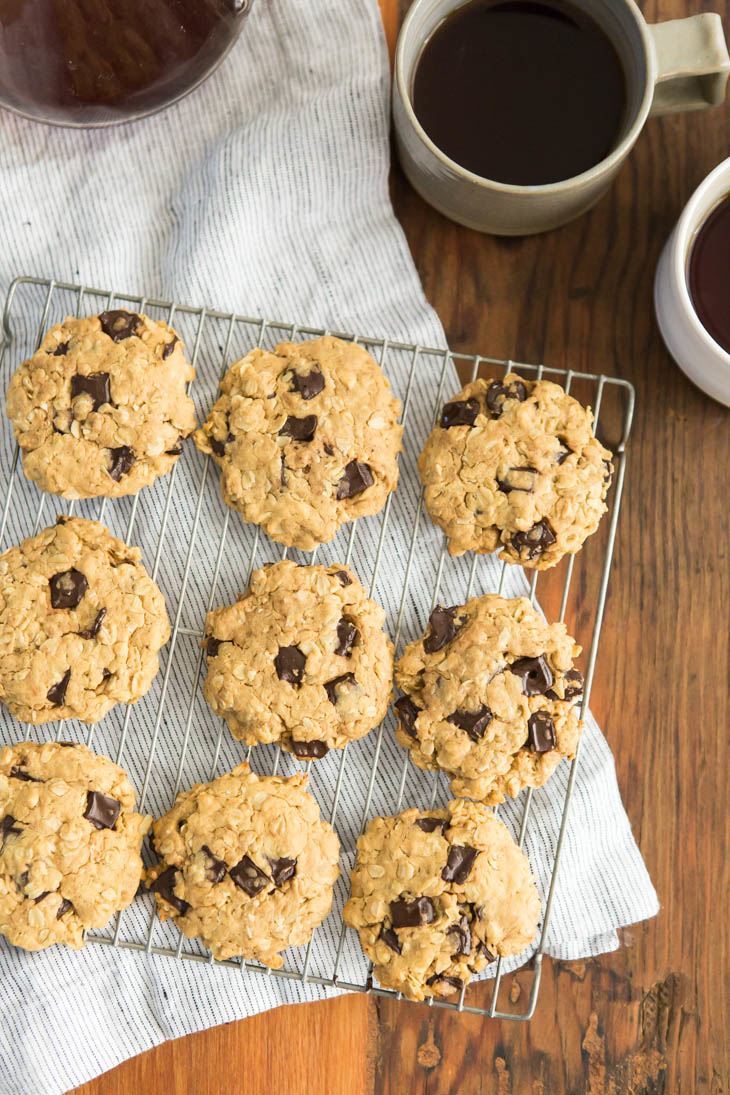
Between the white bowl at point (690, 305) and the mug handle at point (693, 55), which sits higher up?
the mug handle at point (693, 55)

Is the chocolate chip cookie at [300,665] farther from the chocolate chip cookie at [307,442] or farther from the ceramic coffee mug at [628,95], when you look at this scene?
the ceramic coffee mug at [628,95]

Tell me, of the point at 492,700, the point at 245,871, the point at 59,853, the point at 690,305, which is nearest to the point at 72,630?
the point at 59,853

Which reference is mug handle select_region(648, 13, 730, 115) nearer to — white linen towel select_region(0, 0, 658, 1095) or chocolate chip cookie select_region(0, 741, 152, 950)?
white linen towel select_region(0, 0, 658, 1095)

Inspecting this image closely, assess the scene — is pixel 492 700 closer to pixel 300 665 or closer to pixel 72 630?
pixel 300 665

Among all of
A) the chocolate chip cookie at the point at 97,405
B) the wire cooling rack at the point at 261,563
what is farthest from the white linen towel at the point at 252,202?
the chocolate chip cookie at the point at 97,405

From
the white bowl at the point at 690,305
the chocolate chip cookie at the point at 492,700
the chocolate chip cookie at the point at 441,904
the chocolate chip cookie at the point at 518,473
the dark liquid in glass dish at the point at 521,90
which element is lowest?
the chocolate chip cookie at the point at 441,904

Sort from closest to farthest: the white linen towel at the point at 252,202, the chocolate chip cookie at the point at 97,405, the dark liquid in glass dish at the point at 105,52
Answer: the dark liquid in glass dish at the point at 105,52 → the chocolate chip cookie at the point at 97,405 → the white linen towel at the point at 252,202

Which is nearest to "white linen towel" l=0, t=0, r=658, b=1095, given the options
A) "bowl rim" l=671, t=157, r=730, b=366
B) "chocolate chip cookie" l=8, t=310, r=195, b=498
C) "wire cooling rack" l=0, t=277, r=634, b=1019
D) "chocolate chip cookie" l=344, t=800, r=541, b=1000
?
"wire cooling rack" l=0, t=277, r=634, b=1019

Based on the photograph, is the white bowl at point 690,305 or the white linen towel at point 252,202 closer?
the white bowl at point 690,305
